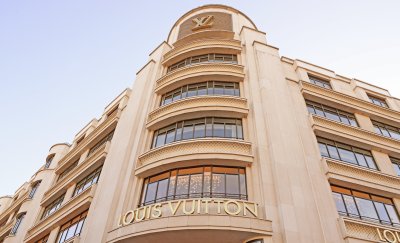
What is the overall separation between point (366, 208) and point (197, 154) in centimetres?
986

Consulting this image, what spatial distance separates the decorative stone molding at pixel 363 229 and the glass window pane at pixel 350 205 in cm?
111

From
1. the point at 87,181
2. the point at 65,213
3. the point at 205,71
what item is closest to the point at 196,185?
the point at 205,71

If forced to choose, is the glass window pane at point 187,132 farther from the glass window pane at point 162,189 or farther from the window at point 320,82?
the window at point 320,82

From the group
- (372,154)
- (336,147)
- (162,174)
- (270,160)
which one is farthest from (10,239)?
(372,154)

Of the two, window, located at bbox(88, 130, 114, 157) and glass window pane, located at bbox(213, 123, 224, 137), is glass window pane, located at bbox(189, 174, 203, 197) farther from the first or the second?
window, located at bbox(88, 130, 114, 157)

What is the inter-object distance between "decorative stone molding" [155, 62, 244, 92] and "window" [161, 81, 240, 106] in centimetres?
72

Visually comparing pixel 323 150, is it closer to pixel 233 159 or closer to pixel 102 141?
pixel 233 159

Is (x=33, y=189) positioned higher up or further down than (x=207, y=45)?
further down

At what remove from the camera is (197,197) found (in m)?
15.6

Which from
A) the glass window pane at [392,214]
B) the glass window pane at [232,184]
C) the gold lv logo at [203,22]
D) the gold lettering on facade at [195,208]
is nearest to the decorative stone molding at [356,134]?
the glass window pane at [392,214]

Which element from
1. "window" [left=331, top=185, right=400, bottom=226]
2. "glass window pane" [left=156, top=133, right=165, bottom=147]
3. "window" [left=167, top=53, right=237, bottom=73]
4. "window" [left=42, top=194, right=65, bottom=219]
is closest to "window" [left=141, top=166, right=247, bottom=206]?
"glass window pane" [left=156, top=133, right=165, bottom=147]

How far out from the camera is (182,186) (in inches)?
645

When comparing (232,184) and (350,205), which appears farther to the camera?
(350,205)

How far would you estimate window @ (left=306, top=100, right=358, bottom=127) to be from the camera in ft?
73.0
